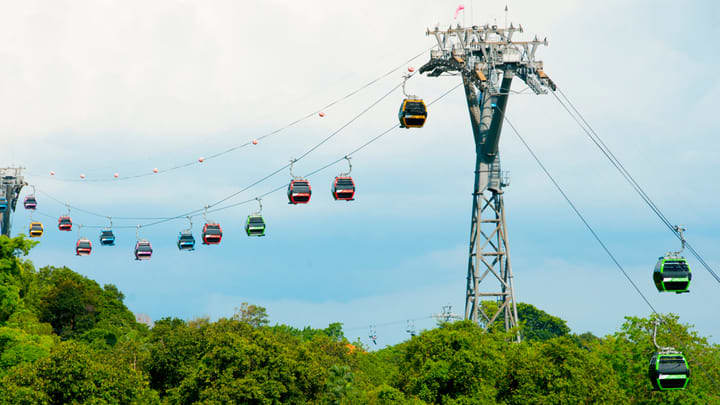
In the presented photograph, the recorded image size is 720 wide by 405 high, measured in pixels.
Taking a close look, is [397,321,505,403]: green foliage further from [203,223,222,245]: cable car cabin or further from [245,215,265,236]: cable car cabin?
[203,223,222,245]: cable car cabin

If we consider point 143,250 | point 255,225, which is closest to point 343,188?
point 255,225

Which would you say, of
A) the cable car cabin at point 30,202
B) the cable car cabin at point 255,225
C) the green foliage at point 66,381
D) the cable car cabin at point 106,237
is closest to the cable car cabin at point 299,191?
the cable car cabin at point 255,225

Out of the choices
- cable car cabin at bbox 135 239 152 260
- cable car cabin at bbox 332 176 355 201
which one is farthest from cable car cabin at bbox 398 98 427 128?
cable car cabin at bbox 135 239 152 260

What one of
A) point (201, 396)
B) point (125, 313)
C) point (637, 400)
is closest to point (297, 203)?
point (201, 396)

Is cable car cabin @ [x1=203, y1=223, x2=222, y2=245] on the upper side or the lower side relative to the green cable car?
upper

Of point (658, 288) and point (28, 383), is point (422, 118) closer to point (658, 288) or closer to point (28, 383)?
point (658, 288)

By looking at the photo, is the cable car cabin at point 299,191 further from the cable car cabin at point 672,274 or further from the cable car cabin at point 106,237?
the cable car cabin at point 106,237
